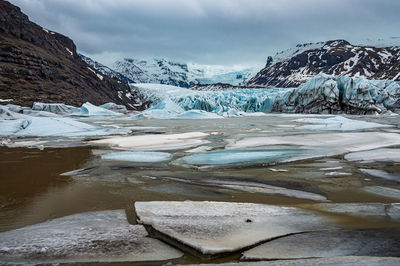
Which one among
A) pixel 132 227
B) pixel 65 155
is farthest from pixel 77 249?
pixel 65 155

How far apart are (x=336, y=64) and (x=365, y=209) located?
16576 cm

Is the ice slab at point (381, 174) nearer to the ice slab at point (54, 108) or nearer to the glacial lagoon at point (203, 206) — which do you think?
the glacial lagoon at point (203, 206)

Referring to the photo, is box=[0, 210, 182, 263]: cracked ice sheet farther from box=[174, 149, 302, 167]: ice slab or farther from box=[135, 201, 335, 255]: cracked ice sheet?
box=[174, 149, 302, 167]: ice slab

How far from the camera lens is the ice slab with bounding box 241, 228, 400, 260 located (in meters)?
1.98

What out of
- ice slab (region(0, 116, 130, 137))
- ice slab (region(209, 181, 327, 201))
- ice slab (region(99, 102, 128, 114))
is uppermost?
ice slab (region(99, 102, 128, 114))

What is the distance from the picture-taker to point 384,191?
3.82 metres

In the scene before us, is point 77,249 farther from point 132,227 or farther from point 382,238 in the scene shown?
point 382,238

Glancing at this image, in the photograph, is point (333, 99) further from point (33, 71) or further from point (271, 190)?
point (33, 71)

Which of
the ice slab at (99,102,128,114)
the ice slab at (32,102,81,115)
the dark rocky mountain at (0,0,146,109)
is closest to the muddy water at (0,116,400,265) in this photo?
the ice slab at (32,102,81,115)

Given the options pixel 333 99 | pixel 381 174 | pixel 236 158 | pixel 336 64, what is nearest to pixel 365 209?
pixel 381 174

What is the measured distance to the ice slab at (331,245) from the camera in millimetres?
1982

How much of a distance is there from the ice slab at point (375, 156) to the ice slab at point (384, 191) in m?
1.95

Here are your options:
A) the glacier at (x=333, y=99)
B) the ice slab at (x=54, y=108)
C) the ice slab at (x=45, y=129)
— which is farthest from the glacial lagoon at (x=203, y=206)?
the ice slab at (x=54, y=108)

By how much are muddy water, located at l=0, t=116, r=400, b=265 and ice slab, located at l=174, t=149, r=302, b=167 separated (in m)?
0.33
